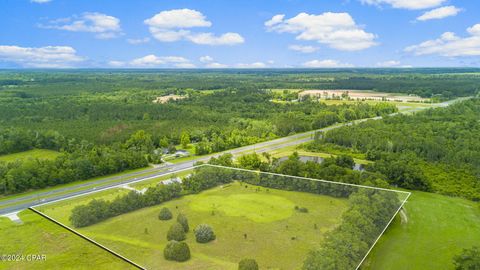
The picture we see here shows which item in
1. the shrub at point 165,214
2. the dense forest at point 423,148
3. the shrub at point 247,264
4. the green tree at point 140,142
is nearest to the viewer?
the shrub at point 247,264

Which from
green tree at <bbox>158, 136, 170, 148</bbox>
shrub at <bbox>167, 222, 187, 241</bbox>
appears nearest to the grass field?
green tree at <bbox>158, 136, 170, 148</bbox>

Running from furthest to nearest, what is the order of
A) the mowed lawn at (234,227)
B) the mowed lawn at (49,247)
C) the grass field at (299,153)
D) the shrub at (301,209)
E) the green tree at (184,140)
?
the green tree at (184,140) < the grass field at (299,153) < the mowed lawn at (49,247) < the shrub at (301,209) < the mowed lawn at (234,227)

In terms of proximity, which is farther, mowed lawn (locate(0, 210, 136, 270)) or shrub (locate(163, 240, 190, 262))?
mowed lawn (locate(0, 210, 136, 270))

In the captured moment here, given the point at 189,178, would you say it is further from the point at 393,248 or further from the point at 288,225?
the point at 393,248

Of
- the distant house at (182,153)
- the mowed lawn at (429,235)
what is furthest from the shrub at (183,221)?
the distant house at (182,153)

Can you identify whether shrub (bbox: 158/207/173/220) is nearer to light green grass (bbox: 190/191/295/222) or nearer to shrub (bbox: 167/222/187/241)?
light green grass (bbox: 190/191/295/222)

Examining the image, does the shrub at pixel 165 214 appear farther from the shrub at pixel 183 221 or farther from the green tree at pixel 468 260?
the green tree at pixel 468 260

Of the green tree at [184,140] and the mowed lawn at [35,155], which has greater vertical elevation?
the green tree at [184,140]
